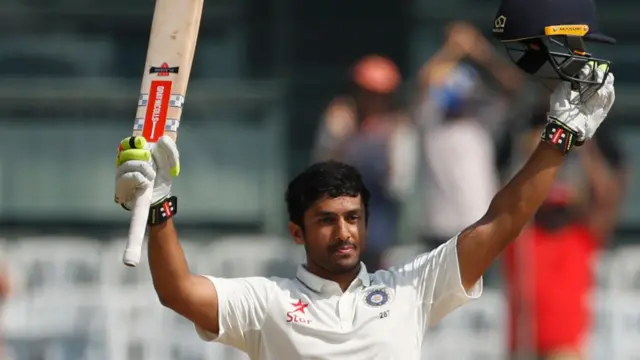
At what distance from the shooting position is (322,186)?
4586 millimetres

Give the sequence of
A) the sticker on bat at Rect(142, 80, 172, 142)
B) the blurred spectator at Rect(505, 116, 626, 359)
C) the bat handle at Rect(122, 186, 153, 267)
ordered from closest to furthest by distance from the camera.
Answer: the bat handle at Rect(122, 186, 153, 267), the sticker on bat at Rect(142, 80, 172, 142), the blurred spectator at Rect(505, 116, 626, 359)

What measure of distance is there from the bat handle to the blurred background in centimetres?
412

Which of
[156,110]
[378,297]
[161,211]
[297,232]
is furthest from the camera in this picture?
[297,232]

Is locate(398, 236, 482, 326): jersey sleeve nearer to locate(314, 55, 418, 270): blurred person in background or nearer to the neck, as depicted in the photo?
the neck

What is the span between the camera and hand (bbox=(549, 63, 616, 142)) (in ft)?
14.8

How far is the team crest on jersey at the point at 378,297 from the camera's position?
4.51m

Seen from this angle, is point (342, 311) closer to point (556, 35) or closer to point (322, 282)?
point (322, 282)

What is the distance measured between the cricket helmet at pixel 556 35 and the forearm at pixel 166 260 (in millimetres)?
1060

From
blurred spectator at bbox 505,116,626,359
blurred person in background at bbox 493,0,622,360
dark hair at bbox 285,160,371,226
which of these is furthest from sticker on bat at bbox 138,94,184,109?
blurred spectator at bbox 505,116,626,359

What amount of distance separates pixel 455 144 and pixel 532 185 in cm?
415

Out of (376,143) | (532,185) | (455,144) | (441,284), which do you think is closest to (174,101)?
(441,284)

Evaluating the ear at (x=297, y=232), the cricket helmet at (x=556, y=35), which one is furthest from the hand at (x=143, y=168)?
the cricket helmet at (x=556, y=35)

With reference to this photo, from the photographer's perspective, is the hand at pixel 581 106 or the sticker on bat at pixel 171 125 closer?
the sticker on bat at pixel 171 125

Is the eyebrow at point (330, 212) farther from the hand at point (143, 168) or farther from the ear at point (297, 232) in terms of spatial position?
the hand at point (143, 168)
